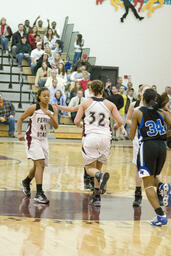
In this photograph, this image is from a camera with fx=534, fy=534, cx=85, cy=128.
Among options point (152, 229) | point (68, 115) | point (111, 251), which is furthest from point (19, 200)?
point (68, 115)

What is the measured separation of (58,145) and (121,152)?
1909 millimetres

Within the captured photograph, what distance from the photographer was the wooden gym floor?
4977 millimetres

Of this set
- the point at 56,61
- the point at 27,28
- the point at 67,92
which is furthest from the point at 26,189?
the point at 27,28

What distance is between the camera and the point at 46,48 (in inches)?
813

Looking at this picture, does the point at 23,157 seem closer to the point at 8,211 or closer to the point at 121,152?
the point at 121,152

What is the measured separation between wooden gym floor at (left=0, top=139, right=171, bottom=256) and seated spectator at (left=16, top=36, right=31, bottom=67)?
1048cm

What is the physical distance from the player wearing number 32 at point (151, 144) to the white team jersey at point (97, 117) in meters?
0.95

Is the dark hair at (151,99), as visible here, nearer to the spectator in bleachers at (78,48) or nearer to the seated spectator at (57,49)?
the seated spectator at (57,49)

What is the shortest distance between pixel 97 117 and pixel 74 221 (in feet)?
5.58

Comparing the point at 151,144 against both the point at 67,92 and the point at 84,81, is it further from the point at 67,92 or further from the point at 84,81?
the point at 67,92

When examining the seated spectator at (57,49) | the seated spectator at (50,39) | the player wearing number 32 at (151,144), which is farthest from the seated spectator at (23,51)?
the player wearing number 32 at (151,144)

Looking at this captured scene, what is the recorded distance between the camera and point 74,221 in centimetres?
622

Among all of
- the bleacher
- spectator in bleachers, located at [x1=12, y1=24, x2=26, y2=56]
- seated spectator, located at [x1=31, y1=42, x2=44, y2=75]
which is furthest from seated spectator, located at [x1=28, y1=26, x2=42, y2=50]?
the bleacher

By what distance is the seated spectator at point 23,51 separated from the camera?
20.5 m
